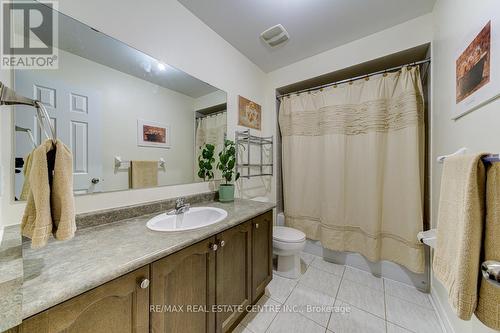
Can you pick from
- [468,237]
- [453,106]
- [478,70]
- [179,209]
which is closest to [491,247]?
[468,237]

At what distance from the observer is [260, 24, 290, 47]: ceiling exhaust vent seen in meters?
1.64

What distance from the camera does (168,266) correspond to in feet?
2.46

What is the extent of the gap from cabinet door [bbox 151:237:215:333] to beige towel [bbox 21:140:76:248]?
34 cm

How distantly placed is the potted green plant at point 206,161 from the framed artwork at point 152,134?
31cm

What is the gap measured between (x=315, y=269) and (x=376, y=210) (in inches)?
34.4

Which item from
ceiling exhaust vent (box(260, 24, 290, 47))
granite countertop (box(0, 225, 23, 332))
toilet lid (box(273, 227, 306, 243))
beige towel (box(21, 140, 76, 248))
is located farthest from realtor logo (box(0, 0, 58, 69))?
toilet lid (box(273, 227, 306, 243))

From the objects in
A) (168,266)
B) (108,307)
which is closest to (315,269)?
(168,266)

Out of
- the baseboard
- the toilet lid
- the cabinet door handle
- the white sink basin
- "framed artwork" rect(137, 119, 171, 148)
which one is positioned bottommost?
the baseboard

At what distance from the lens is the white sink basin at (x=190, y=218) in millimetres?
1116

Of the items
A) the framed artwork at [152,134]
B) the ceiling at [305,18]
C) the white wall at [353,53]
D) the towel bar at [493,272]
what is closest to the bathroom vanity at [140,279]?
the framed artwork at [152,134]

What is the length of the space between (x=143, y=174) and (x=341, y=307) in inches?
70.7

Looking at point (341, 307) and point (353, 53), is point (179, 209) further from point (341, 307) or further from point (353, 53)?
point (353, 53)

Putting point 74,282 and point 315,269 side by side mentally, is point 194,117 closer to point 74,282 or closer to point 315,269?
point 74,282

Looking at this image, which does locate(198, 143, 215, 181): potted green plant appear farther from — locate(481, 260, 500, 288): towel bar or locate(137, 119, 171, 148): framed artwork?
locate(481, 260, 500, 288): towel bar
